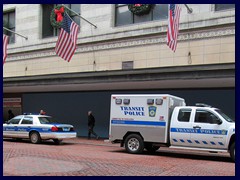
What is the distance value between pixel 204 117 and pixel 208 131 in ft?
1.86

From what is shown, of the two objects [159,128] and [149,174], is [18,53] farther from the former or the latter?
[149,174]

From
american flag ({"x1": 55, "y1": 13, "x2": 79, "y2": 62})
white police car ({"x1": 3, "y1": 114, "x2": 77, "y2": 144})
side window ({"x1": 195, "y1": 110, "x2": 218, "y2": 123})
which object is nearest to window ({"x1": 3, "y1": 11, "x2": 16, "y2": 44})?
american flag ({"x1": 55, "y1": 13, "x2": 79, "y2": 62})

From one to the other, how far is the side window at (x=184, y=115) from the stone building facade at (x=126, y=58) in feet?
8.33

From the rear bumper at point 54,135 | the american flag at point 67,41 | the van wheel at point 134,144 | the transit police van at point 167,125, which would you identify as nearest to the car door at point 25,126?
the rear bumper at point 54,135

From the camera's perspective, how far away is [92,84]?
750 inches

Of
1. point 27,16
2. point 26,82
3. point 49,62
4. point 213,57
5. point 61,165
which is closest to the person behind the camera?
point 61,165

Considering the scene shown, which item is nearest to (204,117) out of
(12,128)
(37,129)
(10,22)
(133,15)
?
(37,129)

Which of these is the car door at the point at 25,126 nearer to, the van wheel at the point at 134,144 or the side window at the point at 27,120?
the side window at the point at 27,120

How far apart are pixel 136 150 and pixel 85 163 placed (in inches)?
142

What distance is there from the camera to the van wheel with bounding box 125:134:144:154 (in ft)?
44.1

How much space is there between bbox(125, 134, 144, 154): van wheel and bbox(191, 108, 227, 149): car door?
6.83 feet

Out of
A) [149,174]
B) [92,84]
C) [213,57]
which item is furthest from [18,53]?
[149,174]

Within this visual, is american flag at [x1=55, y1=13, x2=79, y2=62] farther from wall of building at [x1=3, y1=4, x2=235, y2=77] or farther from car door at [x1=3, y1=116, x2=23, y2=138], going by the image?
car door at [x1=3, y1=116, x2=23, y2=138]
